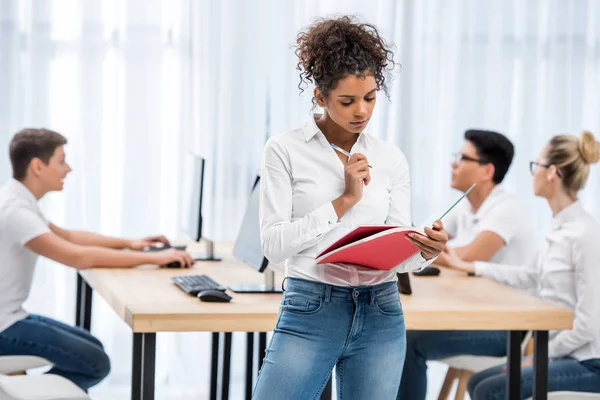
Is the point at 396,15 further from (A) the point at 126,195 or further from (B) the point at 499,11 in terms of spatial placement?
(A) the point at 126,195

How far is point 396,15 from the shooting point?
4.78 meters

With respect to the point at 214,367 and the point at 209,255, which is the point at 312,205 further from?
the point at 214,367

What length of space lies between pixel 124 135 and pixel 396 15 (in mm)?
1548

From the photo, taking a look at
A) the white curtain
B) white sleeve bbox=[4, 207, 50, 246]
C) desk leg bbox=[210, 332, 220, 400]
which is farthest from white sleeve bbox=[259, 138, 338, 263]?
the white curtain

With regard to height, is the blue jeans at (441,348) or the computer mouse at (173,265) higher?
the computer mouse at (173,265)

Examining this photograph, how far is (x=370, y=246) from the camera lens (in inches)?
69.5

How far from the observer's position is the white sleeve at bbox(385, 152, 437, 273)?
75.0 inches

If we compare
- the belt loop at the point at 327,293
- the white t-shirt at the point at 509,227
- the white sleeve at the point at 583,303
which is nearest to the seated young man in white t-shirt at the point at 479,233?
the white t-shirt at the point at 509,227

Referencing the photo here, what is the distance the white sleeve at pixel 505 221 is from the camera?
11.2 ft

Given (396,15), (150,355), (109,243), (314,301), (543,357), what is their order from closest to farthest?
1. (314,301)
2. (150,355)
3. (543,357)
4. (109,243)
5. (396,15)

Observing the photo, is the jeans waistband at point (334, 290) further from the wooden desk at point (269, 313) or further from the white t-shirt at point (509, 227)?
the white t-shirt at point (509, 227)

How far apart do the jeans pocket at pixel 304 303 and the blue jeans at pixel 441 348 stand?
1449 mm

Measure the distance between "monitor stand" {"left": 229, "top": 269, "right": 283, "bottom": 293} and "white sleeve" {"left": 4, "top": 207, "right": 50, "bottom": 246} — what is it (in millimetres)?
709

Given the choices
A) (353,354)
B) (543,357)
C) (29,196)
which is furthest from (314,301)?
(29,196)
